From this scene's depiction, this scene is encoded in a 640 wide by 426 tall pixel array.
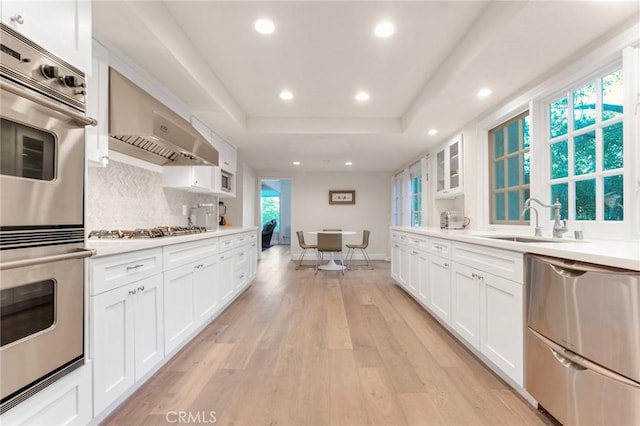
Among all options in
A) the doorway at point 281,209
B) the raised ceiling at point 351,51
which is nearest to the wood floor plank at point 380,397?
the raised ceiling at point 351,51

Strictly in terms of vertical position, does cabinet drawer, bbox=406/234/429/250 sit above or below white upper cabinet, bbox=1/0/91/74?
below

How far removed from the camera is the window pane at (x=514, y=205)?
2649mm

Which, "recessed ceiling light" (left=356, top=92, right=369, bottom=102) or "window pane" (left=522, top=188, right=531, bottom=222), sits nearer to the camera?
"window pane" (left=522, top=188, right=531, bottom=222)

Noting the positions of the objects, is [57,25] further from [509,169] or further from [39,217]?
[509,169]

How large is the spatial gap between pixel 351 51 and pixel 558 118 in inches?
69.3

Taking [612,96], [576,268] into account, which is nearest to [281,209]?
[612,96]

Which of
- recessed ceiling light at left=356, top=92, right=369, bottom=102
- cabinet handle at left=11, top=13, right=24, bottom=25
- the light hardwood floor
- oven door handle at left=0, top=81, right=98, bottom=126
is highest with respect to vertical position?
recessed ceiling light at left=356, top=92, right=369, bottom=102

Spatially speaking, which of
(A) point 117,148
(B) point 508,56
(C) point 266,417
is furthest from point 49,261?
(B) point 508,56

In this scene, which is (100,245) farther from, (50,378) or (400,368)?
(400,368)

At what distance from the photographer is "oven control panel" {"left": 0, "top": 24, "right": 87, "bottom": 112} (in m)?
0.88

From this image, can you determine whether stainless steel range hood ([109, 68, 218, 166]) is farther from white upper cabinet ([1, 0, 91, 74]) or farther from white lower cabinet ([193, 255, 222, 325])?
white lower cabinet ([193, 255, 222, 325])

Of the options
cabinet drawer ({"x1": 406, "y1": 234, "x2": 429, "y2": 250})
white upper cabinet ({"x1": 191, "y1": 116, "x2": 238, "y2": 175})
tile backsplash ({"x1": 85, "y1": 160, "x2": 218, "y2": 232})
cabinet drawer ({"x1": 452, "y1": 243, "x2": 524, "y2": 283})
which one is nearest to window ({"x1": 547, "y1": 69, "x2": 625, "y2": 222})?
cabinet drawer ({"x1": 452, "y1": 243, "x2": 524, "y2": 283})

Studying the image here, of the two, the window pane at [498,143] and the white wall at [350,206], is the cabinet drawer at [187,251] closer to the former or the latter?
the window pane at [498,143]

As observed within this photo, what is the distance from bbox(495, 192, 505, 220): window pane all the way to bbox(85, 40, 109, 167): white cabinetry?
11.4 ft
